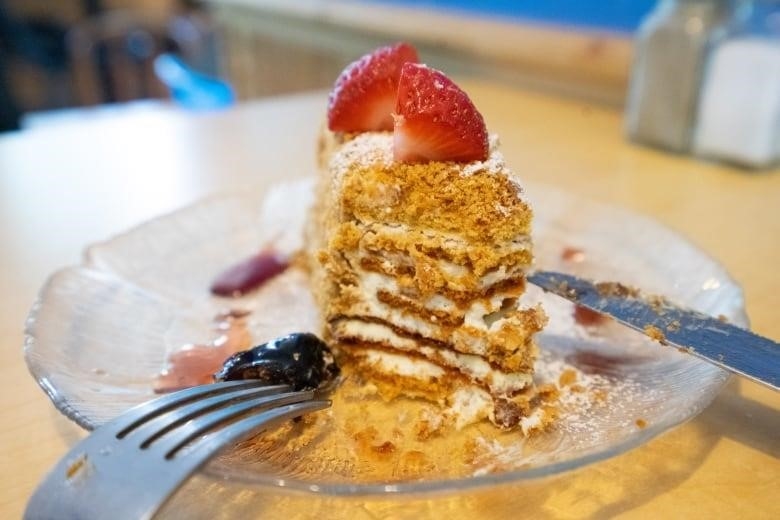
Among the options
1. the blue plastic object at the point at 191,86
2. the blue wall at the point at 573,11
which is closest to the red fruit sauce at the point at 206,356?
the blue wall at the point at 573,11

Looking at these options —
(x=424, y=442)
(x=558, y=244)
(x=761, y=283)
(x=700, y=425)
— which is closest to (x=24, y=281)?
(x=424, y=442)

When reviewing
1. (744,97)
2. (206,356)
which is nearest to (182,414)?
(206,356)

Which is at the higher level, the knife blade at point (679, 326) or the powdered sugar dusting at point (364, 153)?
the powdered sugar dusting at point (364, 153)

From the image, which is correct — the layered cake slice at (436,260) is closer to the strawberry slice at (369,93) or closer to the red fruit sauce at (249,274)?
the strawberry slice at (369,93)

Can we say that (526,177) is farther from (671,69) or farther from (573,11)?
(573,11)

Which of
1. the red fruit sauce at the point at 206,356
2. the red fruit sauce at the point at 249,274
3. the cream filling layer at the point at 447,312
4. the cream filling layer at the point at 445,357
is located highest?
the cream filling layer at the point at 447,312
